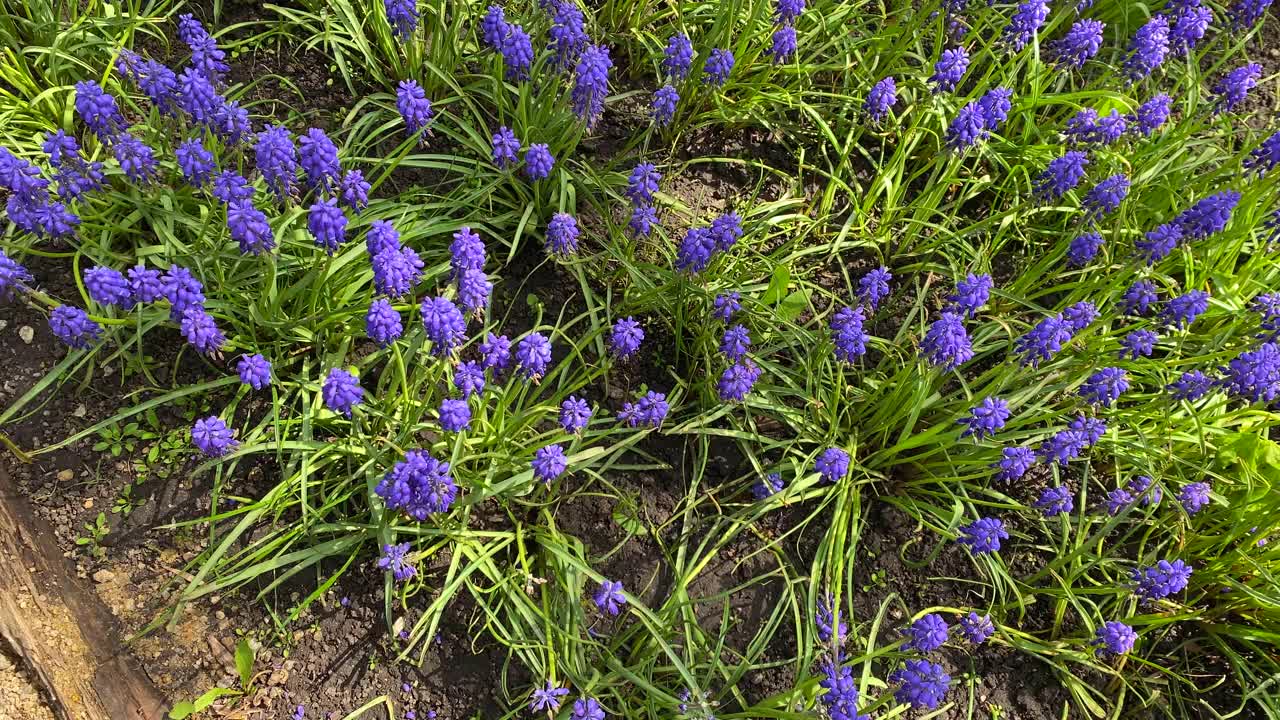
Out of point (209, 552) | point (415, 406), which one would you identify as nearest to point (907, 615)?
point (415, 406)

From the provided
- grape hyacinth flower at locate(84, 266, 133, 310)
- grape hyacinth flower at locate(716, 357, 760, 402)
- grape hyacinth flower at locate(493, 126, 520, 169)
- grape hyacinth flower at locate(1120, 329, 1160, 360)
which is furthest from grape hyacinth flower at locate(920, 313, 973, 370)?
grape hyacinth flower at locate(84, 266, 133, 310)

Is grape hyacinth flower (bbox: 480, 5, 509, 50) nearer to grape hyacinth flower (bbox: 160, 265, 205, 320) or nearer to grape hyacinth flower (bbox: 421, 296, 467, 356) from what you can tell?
grape hyacinth flower (bbox: 421, 296, 467, 356)

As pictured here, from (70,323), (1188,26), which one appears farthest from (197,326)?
(1188,26)

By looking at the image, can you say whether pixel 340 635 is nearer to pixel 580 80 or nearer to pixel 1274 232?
pixel 580 80

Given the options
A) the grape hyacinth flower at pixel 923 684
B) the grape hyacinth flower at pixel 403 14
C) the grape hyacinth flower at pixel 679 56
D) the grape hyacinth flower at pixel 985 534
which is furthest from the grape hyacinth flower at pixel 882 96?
the grape hyacinth flower at pixel 923 684

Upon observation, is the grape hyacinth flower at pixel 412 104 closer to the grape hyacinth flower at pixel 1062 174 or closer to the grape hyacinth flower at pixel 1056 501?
the grape hyacinth flower at pixel 1062 174
